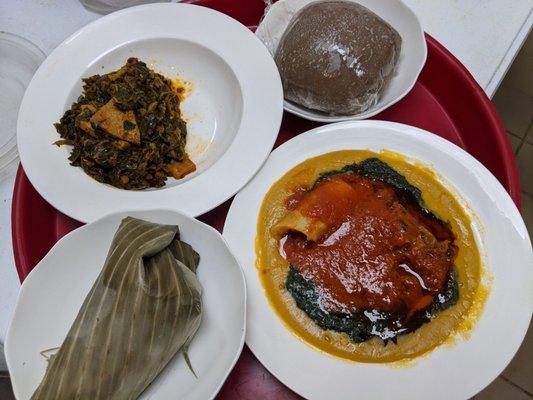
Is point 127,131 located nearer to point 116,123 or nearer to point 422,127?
point 116,123

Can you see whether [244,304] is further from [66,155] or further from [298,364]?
[66,155]

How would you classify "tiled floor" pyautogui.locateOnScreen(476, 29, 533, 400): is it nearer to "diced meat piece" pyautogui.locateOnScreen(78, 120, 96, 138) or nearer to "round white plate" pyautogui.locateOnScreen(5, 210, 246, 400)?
"round white plate" pyautogui.locateOnScreen(5, 210, 246, 400)

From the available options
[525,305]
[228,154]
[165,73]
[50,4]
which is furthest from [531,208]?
[50,4]

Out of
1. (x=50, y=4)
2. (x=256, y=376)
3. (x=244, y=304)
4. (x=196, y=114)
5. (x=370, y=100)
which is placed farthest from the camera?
(x=50, y=4)

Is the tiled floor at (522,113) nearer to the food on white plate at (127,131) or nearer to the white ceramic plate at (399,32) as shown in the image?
the white ceramic plate at (399,32)

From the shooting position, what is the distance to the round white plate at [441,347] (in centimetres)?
109

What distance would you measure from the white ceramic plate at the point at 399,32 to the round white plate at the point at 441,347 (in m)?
0.13

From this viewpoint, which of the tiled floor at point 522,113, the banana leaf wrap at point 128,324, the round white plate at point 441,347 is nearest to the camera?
the banana leaf wrap at point 128,324

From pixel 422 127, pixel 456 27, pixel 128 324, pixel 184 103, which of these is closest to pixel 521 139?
pixel 456 27

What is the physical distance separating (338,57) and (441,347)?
802mm

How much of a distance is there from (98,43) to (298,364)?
3.58 feet

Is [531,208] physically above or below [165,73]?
below

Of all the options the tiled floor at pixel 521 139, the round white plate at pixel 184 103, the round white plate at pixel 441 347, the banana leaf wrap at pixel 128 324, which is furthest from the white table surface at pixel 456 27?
the tiled floor at pixel 521 139

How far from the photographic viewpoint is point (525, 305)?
1110 mm
